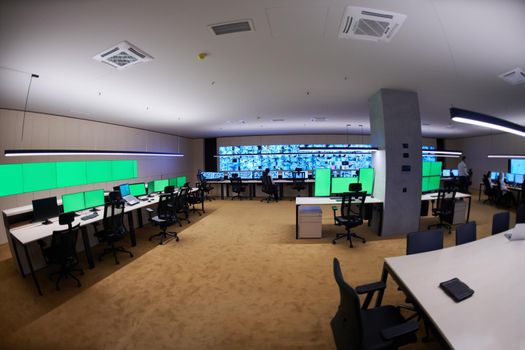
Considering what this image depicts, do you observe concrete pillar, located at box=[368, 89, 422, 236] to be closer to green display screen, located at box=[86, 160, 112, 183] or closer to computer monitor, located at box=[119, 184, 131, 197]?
computer monitor, located at box=[119, 184, 131, 197]

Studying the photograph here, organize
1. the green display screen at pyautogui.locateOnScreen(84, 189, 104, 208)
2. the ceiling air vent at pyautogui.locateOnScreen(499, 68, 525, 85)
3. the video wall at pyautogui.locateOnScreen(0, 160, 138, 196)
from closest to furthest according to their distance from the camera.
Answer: the ceiling air vent at pyautogui.locateOnScreen(499, 68, 525, 85)
the green display screen at pyautogui.locateOnScreen(84, 189, 104, 208)
the video wall at pyautogui.locateOnScreen(0, 160, 138, 196)

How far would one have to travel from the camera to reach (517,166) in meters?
9.59

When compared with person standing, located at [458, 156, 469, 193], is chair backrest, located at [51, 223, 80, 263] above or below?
below

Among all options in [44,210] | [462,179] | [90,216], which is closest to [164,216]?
[90,216]

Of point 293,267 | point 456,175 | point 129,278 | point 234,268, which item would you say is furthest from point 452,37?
point 456,175

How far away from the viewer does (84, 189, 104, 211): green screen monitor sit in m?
4.59

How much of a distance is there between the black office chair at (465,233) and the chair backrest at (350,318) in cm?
204

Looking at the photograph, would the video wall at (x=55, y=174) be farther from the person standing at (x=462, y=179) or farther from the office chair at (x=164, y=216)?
the person standing at (x=462, y=179)

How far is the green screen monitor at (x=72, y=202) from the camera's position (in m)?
4.15

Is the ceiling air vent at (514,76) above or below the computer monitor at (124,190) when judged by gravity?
above

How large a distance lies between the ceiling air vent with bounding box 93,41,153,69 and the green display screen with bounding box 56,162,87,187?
4.75m

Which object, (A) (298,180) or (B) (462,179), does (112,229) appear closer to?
(A) (298,180)

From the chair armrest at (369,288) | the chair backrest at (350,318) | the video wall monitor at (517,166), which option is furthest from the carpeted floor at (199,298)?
the video wall monitor at (517,166)

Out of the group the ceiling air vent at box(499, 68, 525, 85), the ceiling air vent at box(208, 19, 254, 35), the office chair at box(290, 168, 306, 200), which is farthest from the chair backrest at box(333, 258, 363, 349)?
the office chair at box(290, 168, 306, 200)
